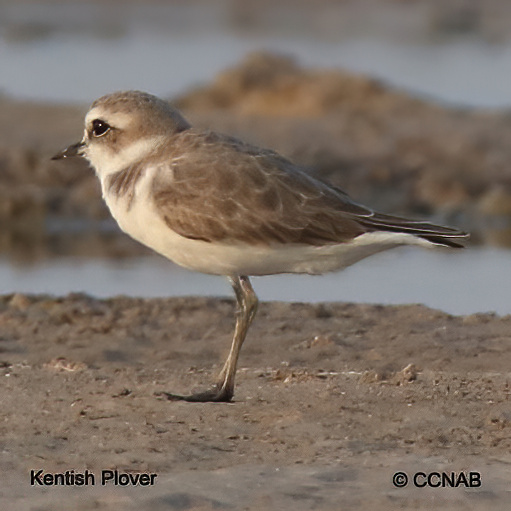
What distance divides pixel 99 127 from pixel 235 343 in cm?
118

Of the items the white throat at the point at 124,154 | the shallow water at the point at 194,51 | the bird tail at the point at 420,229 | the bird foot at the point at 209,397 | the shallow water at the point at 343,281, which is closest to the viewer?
the bird tail at the point at 420,229

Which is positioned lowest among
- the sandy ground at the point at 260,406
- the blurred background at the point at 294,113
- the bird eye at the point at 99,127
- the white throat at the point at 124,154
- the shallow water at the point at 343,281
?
the sandy ground at the point at 260,406

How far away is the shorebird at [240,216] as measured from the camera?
571cm

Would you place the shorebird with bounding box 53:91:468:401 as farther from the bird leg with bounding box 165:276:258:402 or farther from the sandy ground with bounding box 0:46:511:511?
the sandy ground with bounding box 0:46:511:511

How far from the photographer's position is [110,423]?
560 centimetres

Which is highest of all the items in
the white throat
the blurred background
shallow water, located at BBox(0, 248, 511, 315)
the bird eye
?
the blurred background

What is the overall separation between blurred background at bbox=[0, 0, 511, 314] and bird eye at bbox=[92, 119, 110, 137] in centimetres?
98

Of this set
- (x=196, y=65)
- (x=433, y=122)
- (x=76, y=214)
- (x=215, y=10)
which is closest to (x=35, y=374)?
(x=76, y=214)

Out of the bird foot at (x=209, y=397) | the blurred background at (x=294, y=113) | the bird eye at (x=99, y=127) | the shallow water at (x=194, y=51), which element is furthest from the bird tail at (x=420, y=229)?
the shallow water at (x=194, y=51)

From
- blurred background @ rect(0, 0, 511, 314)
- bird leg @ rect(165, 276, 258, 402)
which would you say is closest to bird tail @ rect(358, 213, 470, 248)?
blurred background @ rect(0, 0, 511, 314)

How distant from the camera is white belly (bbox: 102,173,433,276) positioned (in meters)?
5.74

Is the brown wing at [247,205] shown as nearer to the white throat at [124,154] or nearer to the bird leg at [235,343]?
the white throat at [124,154]

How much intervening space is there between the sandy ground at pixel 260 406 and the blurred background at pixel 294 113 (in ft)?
3.69

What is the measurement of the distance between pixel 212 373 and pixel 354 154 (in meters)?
8.02
